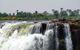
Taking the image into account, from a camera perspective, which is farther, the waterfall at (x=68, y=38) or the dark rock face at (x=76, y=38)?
the waterfall at (x=68, y=38)

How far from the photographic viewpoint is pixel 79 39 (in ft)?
67.5

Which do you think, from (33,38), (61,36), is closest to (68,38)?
(61,36)

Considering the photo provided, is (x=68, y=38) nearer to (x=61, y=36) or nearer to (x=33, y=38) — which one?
(x=61, y=36)

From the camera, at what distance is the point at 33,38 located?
20719mm

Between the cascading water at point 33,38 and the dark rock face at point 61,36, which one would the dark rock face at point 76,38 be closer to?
the cascading water at point 33,38

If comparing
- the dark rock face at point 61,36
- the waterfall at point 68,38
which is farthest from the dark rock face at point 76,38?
the dark rock face at point 61,36

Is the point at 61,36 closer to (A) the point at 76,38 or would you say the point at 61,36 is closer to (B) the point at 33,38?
(A) the point at 76,38

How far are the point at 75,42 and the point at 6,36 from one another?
685 centimetres

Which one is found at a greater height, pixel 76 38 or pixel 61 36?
pixel 61 36

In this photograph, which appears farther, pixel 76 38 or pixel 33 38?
pixel 33 38

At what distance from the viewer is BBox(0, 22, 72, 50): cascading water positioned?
806 inches

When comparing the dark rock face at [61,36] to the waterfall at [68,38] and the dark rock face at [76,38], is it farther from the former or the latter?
the dark rock face at [76,38]

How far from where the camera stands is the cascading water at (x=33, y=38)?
67.2 ft

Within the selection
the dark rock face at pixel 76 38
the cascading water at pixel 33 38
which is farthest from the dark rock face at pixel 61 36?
the dark rock face at pixel 76 38
